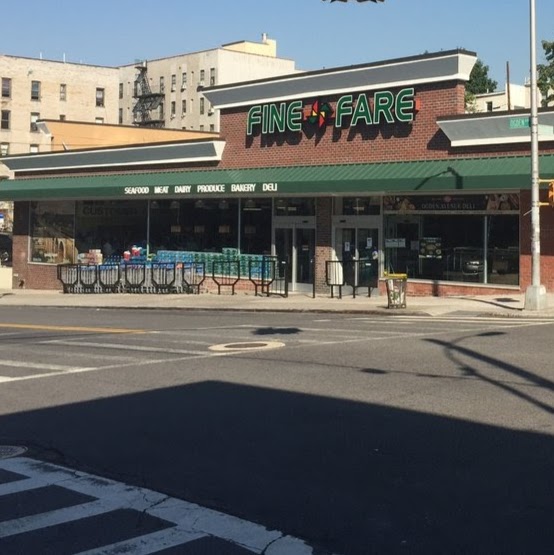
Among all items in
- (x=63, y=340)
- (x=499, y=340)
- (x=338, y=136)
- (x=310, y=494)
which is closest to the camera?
(x=310, y=494)

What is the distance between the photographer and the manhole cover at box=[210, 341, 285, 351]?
14102mm

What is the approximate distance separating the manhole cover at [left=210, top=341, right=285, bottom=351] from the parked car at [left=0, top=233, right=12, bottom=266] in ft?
119

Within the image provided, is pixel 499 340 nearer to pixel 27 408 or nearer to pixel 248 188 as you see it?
pixel 27 408

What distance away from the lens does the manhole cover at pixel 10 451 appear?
25.2ft

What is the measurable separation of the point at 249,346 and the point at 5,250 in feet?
135

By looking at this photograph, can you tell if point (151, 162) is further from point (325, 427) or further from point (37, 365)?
point (325, 427)

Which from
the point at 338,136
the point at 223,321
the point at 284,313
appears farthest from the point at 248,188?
the point at 223,321

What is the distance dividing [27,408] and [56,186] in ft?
91.3

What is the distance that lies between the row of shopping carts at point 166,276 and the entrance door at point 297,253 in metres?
0.50

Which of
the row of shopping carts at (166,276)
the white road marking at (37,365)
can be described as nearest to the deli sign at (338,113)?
the row of shopping carts at (166,276)

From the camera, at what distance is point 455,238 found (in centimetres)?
2405

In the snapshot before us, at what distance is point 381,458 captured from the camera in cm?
704

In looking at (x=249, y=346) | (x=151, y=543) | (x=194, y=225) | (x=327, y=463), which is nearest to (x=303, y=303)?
(x=194, y=225)

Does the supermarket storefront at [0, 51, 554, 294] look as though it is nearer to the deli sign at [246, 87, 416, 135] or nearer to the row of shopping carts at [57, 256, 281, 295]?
the deli sign at [246, 87, 416, 135]
